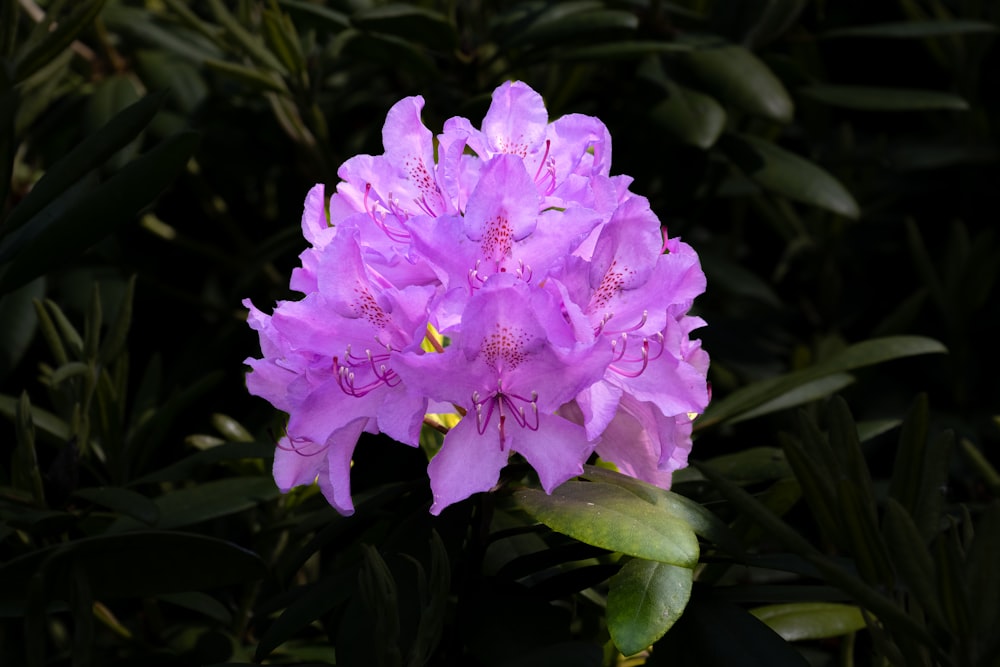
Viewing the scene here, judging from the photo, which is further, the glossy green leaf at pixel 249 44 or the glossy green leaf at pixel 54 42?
the glossy green leaf at pixel 249 44

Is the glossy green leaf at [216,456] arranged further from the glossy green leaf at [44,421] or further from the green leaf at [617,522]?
the green leaf at [617,522]

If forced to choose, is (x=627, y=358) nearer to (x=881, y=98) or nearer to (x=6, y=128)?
(x=6, y=128)

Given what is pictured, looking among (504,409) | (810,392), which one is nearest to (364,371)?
(504,409)

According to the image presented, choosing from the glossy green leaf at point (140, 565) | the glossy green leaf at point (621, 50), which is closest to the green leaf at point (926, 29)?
the glossy green leaf at point (621, 50)

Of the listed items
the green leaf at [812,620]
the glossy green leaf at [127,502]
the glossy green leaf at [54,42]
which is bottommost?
the green leaf at [812,620]

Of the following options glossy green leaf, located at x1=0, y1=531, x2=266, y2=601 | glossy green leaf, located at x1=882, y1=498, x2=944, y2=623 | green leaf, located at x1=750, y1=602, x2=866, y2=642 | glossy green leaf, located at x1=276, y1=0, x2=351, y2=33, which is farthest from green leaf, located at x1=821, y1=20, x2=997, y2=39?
glossy green leaf, located at x1=0, y1=531, x2=266, y2=601

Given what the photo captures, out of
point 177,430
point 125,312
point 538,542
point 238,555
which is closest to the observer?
point 238,555

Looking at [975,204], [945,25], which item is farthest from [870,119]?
[945,25]

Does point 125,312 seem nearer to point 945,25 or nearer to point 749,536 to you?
point 749,536
